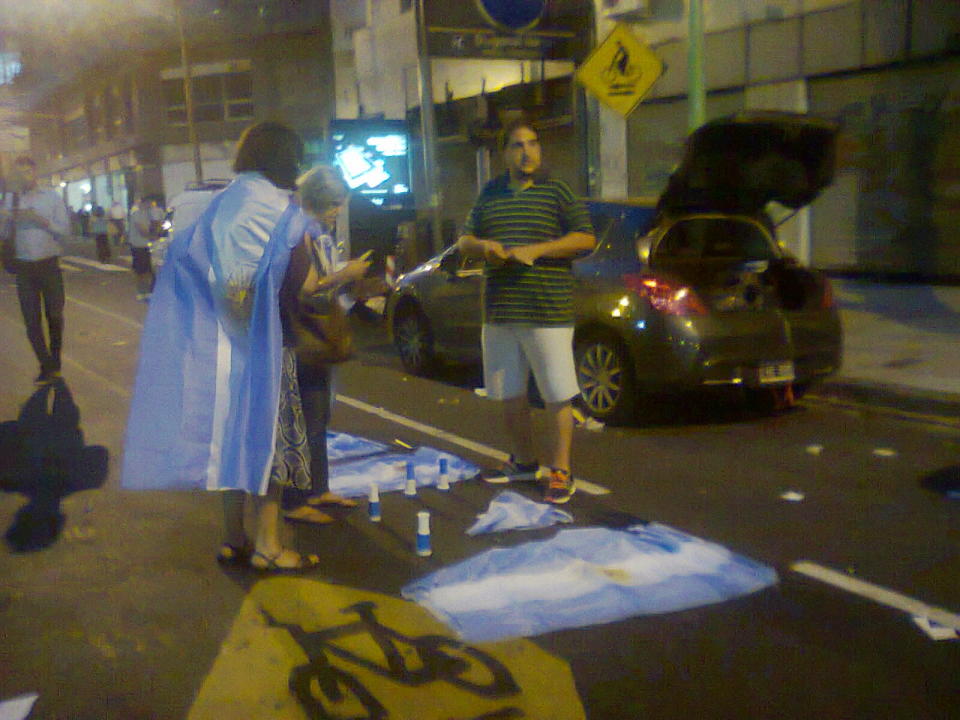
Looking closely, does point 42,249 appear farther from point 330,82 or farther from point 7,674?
point 330,82

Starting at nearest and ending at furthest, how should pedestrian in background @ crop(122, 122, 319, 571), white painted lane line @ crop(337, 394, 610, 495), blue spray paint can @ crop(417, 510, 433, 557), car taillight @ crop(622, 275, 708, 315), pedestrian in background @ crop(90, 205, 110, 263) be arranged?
pedestrian in background @ crop(122, 122, 319, 571), blue spray paint can @ crop(417, 510, 433, 557), white painted lane line @ crop(337, 394, 610, 495), car taillight @ crop(622, 275, 708, 315), pedestrian in background @ crop(90, 205, 110, 263)

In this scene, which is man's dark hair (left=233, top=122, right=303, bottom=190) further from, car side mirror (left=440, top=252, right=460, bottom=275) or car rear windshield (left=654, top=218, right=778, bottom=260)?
car side mirror (left=440, top=252, right=460, bottom=275)

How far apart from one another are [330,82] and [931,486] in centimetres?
3846

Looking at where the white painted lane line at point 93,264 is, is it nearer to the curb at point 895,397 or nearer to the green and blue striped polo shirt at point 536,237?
the curb at point 895,397

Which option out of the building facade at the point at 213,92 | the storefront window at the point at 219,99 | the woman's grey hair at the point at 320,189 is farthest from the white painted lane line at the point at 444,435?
the storefront window at the point at 219,99

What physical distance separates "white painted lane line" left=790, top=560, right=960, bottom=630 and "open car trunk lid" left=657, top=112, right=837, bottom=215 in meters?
2.80

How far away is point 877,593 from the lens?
13.2 feet

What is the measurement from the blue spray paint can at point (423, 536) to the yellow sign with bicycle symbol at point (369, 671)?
523mm

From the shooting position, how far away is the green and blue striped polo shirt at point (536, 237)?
5.21m

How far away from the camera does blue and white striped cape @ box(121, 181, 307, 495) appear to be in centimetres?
411

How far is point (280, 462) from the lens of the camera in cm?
429

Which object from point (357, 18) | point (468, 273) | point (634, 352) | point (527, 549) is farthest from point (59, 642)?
point (357, 18)

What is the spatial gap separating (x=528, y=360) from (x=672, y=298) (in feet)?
5.62

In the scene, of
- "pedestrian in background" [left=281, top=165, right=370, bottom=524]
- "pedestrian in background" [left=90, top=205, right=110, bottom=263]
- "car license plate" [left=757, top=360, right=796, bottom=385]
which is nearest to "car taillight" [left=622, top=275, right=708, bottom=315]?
"car license plate" [left=757, top=360, right=796, bottom=385]
